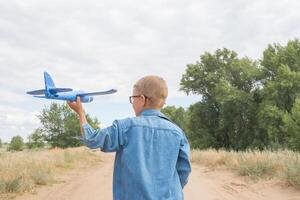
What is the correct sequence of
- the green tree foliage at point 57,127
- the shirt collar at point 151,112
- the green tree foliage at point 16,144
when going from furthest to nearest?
the green tree foliage at point 16,144, the green tree foliage at point 57,127, the shirt collar at point 151,112

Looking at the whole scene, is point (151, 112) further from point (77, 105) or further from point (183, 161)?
point (77, 105)

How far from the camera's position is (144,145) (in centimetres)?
368

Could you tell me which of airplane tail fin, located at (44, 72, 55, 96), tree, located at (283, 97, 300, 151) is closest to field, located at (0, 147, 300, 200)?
airplane tail fin, located at (44, 72, 55, 96)

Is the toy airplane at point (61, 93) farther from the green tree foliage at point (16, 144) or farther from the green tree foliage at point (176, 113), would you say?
the green tree foliage at point (16, 144)

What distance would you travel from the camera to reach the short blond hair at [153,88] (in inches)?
149

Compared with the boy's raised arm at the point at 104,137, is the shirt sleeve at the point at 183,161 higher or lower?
lower

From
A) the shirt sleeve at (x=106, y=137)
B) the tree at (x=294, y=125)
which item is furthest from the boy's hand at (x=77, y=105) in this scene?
the tree at (x=294, y=125)

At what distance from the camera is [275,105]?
46750mm

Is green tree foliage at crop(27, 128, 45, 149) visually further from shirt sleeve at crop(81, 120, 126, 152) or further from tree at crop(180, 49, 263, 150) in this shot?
shirt sleeve at crop(81, 120, 126, 152)

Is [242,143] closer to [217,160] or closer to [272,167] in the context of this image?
[217,160]

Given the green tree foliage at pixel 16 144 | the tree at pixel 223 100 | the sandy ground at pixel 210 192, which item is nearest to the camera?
the sandy ground at pixel 210 192

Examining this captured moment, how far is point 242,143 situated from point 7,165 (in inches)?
1446

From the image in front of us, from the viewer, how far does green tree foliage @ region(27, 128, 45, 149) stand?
273 feet

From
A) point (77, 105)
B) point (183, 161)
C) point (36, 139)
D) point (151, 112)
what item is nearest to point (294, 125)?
point (183, 161)
